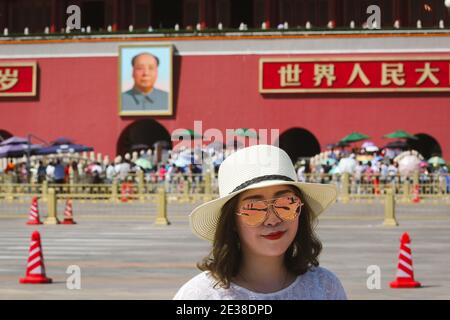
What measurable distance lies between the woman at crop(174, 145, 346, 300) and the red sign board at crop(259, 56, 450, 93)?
4465 centimetres

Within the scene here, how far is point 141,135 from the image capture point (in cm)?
5700

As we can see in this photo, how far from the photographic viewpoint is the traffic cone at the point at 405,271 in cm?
1598

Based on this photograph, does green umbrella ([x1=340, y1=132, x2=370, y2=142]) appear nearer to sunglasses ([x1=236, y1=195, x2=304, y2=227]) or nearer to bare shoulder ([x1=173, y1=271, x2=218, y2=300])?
sunglasses ([x1=236, y1=195, x2=304, y2=227])

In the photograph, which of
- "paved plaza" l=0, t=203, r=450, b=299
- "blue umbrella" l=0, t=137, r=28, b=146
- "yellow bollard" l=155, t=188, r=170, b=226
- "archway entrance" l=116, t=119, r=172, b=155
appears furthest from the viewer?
"archway entrance" l=116, t=119, r=172, b=155

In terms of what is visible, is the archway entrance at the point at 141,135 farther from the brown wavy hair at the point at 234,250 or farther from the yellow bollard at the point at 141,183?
the brown wavy hair at the point at 234,250

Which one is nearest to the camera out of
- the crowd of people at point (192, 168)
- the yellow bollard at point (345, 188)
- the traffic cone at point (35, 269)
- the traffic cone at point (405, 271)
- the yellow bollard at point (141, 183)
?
the traffic cone at point (405, 271)

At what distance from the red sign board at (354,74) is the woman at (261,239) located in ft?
146

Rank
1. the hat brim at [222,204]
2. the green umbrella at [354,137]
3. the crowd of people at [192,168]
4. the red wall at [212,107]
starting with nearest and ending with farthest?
1. the hat brim at [222,204]
2. the crowd of people at [192,168]
3. the green umbrella at [354,137]
4. the red wall at [212,107]

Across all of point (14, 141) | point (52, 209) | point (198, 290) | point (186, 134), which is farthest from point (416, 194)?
point (198, 290)

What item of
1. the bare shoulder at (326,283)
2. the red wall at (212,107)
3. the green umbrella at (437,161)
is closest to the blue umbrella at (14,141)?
the red wall at (212,107)

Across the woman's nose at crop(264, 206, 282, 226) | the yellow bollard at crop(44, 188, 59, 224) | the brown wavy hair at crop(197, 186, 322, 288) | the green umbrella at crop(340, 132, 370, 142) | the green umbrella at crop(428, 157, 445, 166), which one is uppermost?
the woman's nose at crop(264, 206, 282, 226)

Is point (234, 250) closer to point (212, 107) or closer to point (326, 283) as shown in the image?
point (326, 283)

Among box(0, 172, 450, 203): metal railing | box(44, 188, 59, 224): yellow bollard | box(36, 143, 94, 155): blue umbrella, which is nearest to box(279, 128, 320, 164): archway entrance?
box(36, 143, 94, 155): blue umbrella

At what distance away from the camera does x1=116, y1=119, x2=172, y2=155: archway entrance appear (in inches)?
2057
